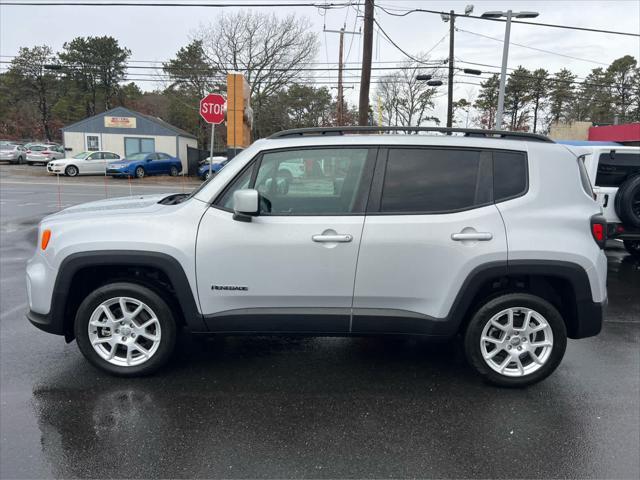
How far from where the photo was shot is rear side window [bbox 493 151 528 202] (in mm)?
3553

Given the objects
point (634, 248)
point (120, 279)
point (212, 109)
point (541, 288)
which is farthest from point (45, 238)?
point (634, 248)

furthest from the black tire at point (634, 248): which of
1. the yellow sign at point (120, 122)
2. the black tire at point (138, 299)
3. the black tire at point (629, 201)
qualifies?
the yellow sign at point (120, 122)

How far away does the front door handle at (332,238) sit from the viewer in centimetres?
341

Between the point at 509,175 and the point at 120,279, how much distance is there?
3.01 meters

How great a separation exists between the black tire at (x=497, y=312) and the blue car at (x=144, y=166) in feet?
88.6

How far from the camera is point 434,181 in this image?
11.7 ft

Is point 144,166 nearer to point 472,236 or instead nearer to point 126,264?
point 126,264

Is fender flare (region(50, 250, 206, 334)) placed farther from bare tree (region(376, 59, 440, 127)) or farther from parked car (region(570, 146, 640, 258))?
bare tree (region(376, 59, 440, 127))

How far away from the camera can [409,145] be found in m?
3.63

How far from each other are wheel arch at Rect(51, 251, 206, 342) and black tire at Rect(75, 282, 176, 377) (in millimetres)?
103

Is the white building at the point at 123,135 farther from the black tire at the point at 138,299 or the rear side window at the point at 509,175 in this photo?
the rear side window at the point at 509,175

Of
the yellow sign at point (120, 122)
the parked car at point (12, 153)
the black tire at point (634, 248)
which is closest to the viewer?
the black tire at point (634, 248)

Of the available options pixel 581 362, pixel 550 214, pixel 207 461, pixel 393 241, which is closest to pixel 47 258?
pixel 207 461

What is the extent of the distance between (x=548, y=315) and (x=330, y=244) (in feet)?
5.50
